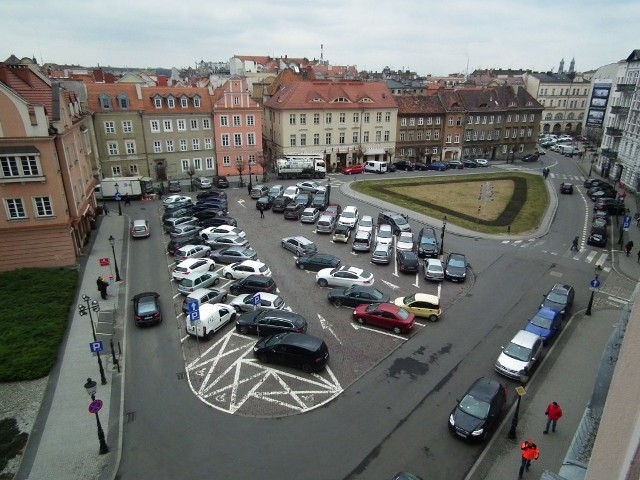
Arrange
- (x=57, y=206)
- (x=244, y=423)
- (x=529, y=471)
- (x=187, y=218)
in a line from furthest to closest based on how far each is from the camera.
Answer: (x=187, y=218) → (x=57, y=206) → (x=244, y=423) → (x=529, y=471)

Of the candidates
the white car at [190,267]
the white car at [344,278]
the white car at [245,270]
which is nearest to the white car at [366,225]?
the white car at [344,278]

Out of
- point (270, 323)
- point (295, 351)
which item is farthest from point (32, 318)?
point (295, 351)

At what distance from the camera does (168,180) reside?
58438 mm

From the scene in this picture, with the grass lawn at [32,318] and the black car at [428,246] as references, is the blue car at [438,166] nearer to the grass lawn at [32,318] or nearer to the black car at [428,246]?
the black car at [428,246]

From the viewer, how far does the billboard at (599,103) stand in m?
84.8

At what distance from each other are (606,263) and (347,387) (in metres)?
27.0

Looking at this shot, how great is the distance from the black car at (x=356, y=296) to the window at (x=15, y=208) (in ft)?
72.4

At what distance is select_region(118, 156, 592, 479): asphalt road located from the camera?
52.1ft

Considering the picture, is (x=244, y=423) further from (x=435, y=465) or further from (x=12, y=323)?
(x=12, y=323)

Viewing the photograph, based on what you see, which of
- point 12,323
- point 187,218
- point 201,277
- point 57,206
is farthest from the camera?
point 187,218

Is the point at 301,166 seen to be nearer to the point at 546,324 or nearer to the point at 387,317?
the point at 387,317

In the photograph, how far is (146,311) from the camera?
2455 cm

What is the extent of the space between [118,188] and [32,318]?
27.2m

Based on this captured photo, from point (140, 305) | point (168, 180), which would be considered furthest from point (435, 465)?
point (168, 180)
